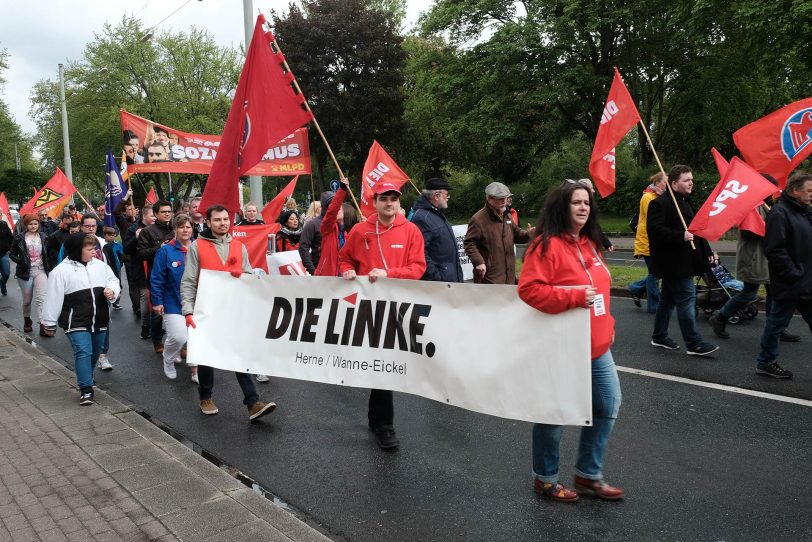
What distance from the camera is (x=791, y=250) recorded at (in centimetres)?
584

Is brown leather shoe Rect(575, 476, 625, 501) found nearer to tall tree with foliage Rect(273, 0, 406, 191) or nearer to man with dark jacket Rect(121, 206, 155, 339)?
man with dark jacket Rect(121, 206, 155, 339)

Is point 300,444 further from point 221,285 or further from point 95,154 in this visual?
point 95,154

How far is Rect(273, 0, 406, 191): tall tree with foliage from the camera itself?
38.1 metres

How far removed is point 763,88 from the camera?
27.5 meters

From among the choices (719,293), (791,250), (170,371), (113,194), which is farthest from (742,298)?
(113,194)

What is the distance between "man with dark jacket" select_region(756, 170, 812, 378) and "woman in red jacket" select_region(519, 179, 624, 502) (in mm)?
3099

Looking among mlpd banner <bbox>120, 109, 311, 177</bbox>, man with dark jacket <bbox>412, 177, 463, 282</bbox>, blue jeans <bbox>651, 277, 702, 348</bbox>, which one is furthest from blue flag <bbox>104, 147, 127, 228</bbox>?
blue jeans <bbox>651, 277, 702, 348</bbox>

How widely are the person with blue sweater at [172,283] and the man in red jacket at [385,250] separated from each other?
2.68 m

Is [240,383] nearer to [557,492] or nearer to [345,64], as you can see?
[557,492]

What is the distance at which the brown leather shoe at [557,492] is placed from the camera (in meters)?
3.71

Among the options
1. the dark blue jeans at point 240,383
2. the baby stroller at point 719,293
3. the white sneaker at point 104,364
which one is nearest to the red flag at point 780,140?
the baby stroller at point 719,293

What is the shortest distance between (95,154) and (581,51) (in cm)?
3620

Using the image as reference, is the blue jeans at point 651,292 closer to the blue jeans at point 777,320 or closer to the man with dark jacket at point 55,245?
the blue jeans at point 777,320

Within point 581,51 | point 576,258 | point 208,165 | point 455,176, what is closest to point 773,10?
point 581,51
